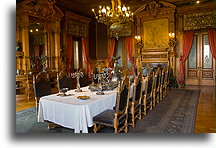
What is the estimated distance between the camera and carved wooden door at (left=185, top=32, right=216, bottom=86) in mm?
7895

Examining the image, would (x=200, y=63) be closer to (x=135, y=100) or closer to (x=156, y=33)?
(x=156, y=33)

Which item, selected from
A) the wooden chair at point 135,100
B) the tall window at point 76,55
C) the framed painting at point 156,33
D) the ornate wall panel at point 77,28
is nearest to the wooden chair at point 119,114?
the wooden chair at point 135,100

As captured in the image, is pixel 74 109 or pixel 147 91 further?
pixel 147 91

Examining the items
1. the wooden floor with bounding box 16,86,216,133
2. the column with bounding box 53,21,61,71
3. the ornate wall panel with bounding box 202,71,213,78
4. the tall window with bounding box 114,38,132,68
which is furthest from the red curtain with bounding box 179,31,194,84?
the column with bounding box 53,21,61,71

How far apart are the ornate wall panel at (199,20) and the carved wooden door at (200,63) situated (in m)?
0.40

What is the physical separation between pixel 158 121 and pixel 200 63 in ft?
18.5

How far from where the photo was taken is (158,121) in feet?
11.6

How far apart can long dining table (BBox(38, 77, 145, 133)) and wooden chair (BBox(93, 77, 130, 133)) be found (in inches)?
4.3

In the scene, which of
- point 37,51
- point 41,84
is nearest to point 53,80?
point 37,51

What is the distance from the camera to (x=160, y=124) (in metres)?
3.37

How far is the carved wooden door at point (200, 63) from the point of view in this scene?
7895 mm

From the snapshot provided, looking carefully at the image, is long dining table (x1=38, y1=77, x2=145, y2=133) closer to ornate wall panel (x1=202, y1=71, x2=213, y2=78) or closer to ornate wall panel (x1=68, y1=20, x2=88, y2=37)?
ornate wall panel (x1=68, y1=20, x2=88, y2=37)

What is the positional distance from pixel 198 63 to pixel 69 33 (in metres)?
5.79
